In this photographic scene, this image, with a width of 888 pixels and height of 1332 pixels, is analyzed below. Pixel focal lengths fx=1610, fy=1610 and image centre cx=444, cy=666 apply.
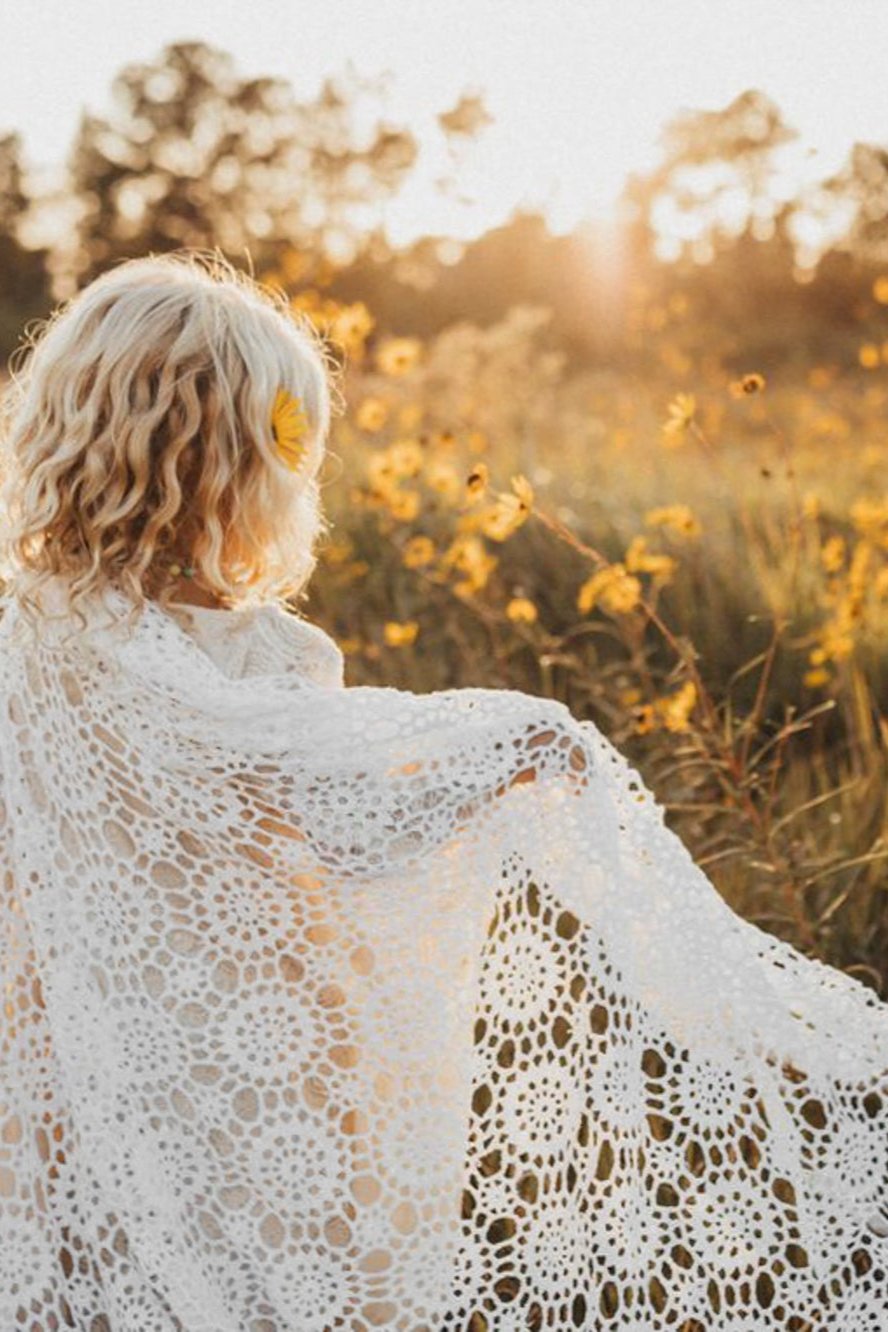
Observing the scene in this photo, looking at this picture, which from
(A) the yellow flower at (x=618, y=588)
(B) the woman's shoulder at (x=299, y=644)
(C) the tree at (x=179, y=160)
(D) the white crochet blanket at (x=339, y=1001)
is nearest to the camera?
(D) the white crochet blanket at (x=339, y=1001)

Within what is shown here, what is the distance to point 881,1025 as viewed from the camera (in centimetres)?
201

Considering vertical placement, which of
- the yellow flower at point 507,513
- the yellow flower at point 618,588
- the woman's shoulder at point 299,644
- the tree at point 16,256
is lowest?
the tree at point 16,256

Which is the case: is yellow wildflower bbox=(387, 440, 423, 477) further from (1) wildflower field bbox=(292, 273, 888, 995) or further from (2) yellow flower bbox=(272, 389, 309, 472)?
(2) yellow flower bbox=(272, 389, 309, 472)

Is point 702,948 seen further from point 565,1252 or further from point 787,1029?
point 565,1252

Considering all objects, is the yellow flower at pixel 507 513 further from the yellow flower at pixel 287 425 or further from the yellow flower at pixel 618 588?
the yellow flower at pixel 287 425

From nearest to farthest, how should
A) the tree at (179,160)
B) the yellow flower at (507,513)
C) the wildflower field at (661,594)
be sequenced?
the yellow flower at (507,513) → the wildflower field at (661,594) → the tree at (179,160)

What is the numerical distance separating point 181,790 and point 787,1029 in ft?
2.55

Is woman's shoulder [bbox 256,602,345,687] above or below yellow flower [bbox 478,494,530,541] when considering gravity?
above

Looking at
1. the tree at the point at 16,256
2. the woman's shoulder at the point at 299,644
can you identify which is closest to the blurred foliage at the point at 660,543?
the woman's shoulder at the point at 299,644

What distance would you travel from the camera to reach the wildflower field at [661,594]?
2861 millimetres

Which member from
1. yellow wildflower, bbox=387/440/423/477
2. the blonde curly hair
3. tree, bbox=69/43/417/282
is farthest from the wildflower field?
tree, bbox=69/43/417/282

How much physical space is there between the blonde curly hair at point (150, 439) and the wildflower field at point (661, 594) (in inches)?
24.1

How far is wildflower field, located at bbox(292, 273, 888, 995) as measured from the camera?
286 centimetres

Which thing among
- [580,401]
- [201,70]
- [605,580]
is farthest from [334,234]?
[201,70]
